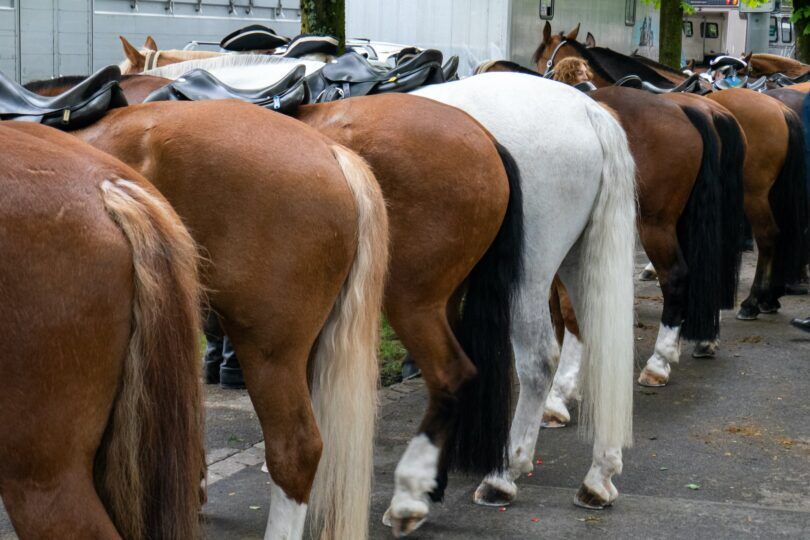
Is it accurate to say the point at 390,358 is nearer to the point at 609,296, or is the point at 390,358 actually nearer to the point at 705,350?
the point at 705,350

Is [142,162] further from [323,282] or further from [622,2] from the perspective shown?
[622,2]

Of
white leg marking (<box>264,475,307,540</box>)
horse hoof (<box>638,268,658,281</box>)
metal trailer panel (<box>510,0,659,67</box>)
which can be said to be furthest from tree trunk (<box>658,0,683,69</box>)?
white leg marking (<box>264,475,307,540</box>)

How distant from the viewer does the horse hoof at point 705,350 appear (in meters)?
7.49

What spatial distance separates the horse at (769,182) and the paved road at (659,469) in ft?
5.50

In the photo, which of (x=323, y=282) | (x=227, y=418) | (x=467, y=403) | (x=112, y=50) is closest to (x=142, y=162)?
(x=323, y=282)

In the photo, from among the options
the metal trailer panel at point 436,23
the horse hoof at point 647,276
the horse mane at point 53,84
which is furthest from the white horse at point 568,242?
the metal trailer panel at point 436,23

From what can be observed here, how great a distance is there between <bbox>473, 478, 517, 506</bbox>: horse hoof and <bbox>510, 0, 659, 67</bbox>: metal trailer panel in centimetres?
1389

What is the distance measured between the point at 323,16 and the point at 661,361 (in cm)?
344

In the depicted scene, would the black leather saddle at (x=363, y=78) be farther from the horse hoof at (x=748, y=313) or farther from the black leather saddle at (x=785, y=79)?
the black leather saddle at (x=785, y=79)

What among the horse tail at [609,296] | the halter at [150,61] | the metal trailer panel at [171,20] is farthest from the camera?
the metal trailer panel at [171,20]

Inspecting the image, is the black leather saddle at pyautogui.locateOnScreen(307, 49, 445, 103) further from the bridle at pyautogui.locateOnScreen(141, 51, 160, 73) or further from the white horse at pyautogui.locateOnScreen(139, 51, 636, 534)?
the bridle at pyautogui.locateOnScreen(141, 51, 160, 73)

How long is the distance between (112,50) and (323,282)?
38.2 feet

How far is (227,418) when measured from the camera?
5.85 meters

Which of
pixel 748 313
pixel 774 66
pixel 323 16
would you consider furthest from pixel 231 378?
pixel 774 66
